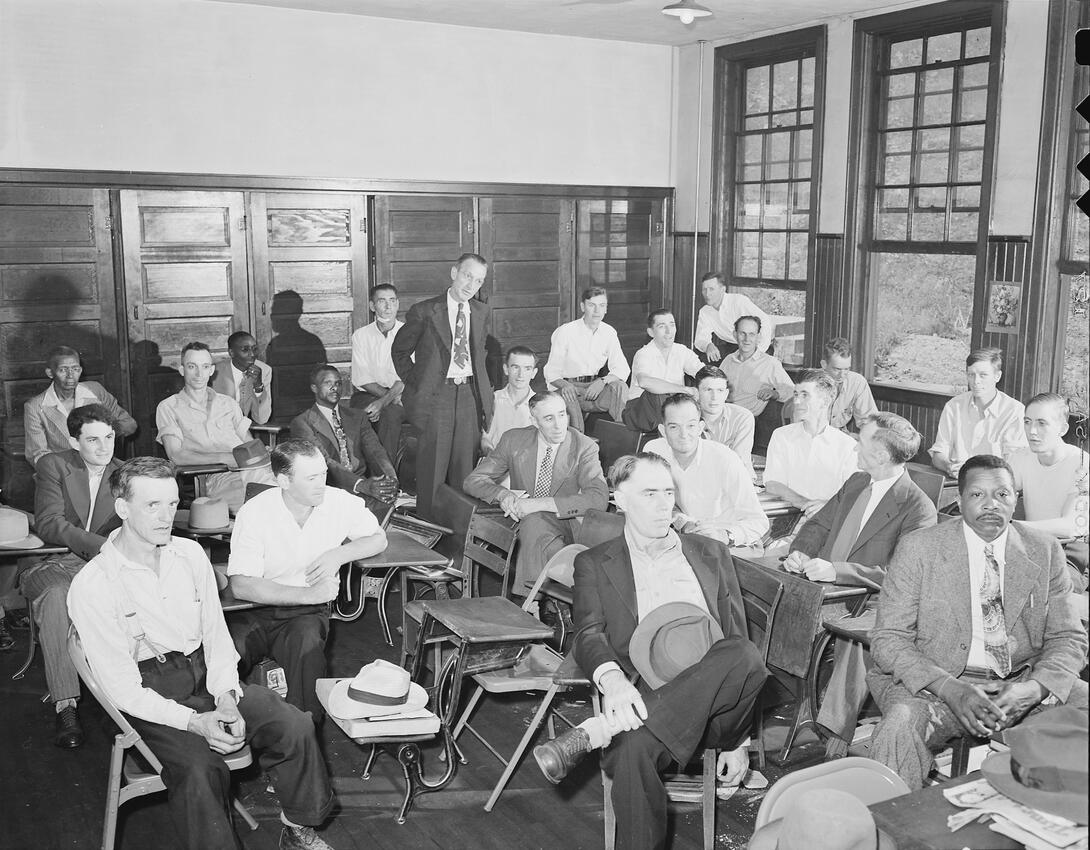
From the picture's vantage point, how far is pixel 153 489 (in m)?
3.75

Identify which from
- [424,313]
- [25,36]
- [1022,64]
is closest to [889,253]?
[1022,64]

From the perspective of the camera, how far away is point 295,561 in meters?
4.41

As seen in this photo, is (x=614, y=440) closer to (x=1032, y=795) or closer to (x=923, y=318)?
(x=923, y=318)

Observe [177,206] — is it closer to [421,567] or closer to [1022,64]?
[421,567]

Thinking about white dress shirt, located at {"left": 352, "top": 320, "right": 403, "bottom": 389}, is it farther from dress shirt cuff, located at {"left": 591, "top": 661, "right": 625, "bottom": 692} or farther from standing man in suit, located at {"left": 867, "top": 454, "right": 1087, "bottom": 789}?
standing man in suit, located at {"left": 867, "top": 454, "right": 1087, "bottom": 789}

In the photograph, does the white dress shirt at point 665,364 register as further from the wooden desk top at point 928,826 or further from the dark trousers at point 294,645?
the wooden desk top at point 928,826

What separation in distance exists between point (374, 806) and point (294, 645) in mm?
653

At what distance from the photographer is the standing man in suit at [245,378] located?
8.20 m

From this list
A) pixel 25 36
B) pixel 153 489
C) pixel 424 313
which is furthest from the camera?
pixel 25 36

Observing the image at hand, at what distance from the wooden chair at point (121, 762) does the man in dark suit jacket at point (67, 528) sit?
1.22 m

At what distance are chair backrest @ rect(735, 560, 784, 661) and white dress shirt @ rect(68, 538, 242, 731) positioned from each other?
1761 mm

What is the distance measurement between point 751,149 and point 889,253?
1777mm

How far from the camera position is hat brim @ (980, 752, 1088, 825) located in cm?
232

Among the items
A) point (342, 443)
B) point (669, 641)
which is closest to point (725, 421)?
point (342, 443)
